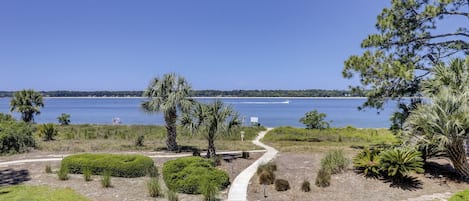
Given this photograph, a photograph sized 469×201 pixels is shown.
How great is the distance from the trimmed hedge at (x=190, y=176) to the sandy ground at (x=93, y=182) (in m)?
0.33

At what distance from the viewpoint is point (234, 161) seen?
51.9ft

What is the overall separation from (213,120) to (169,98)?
4351 mm

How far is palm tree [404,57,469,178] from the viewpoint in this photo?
34.8 ft

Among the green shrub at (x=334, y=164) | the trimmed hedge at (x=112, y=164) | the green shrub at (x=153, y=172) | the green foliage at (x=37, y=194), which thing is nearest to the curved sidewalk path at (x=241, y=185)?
the green shrub at (x=334, y=164)

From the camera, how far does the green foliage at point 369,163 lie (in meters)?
11.2

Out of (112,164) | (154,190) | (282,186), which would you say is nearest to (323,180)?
(282,186)

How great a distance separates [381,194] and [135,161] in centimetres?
877

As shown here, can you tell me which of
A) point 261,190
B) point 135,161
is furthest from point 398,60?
point 135,161

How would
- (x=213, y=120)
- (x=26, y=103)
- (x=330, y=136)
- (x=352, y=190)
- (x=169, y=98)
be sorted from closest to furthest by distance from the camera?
(x=352, y=190)
(x=213, y=120)
(x=169, y=98)
(x=330, y=136)
(x=26, y=103)

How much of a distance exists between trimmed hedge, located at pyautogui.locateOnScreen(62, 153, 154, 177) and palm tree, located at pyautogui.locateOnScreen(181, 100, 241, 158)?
10.5 ft

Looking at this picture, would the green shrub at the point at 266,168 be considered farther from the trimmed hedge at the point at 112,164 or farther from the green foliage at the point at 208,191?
the trimmed hedge at the point at 112,164

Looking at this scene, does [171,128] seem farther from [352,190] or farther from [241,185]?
[352,190]

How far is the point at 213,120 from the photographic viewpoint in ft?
49.7

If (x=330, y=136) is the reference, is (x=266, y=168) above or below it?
above
